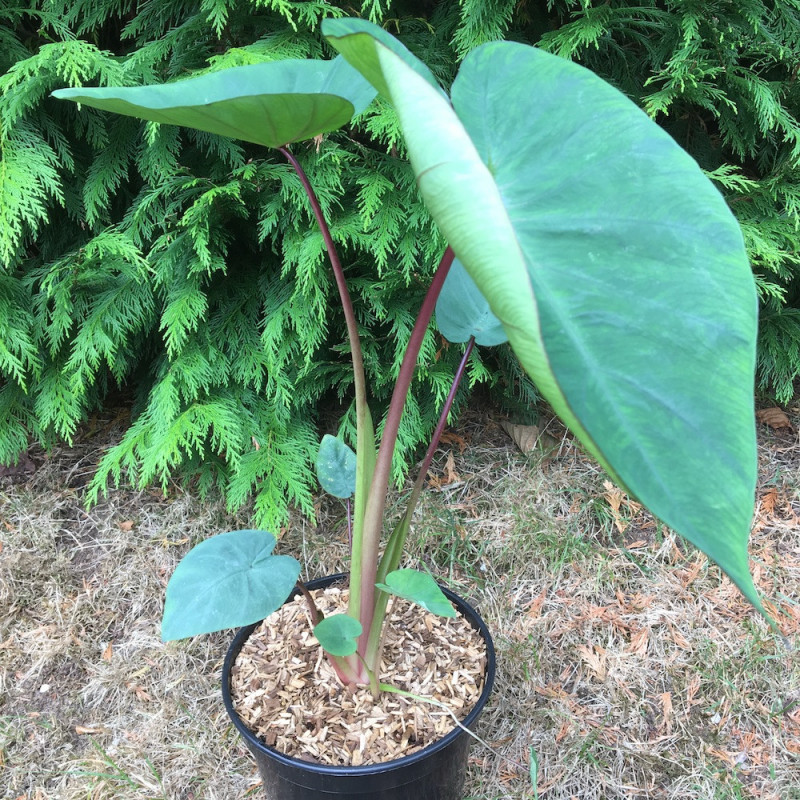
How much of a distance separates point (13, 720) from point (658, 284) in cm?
151

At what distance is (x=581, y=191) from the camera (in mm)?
502

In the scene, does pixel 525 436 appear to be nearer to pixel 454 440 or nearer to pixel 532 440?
pixel 532 440

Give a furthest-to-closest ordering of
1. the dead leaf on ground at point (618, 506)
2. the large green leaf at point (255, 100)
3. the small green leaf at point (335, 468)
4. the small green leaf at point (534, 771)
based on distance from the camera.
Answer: the dead leaf on ground at point (618, 506) < the small green leaf at point (534, 771) < the small green leaf at point (335, 468) < the large green leaf at point (255, 100)

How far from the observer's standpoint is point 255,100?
1.92 feet

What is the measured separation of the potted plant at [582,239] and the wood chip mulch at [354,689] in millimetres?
313

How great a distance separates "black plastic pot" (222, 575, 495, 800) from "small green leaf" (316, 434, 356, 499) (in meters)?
0.34

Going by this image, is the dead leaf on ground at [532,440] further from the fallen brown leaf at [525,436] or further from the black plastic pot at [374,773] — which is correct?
the black plastic pot at [374,773]

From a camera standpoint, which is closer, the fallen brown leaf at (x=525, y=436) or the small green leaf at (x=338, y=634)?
the small green leaf at (x=338, y=634)

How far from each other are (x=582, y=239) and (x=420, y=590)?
0.47 meters

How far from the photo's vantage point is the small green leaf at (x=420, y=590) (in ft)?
2.46

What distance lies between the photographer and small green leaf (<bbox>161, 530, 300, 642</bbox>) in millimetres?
751

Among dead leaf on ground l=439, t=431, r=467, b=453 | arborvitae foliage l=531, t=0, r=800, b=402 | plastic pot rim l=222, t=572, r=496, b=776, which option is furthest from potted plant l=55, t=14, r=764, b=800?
dead leaf on ground l=439, t=431, r=467, b=453

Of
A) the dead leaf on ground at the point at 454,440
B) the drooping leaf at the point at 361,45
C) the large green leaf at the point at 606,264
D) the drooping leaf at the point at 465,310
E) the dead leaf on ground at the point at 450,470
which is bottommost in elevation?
the dead leaf on ground at the point at 450,470

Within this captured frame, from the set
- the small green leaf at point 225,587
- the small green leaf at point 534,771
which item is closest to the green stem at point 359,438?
the small green leaf at point 225,587
